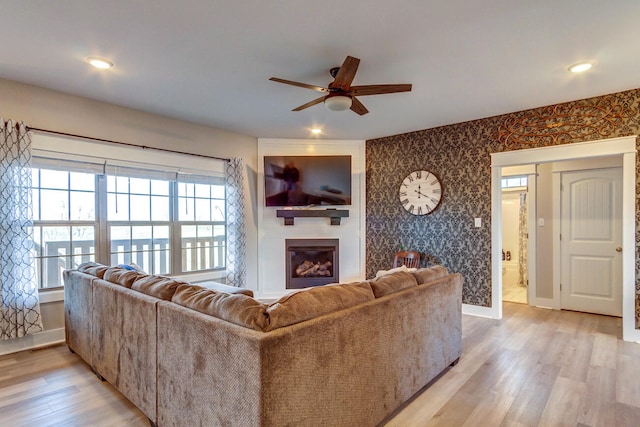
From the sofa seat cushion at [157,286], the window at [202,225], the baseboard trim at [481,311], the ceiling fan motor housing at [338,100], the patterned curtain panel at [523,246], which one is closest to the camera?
the sofa seat cushion at [157,286]

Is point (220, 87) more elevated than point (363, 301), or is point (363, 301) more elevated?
point (220, 87)

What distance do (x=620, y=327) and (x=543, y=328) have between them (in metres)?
0.89

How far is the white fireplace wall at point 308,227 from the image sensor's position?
5164mm

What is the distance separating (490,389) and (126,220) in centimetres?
399

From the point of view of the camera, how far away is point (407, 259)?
4715 millimetres

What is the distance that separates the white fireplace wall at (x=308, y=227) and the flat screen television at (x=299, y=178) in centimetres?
16

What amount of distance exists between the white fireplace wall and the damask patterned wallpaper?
16cm

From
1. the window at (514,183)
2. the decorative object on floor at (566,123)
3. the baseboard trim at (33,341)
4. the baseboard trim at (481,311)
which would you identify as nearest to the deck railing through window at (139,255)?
the baseboard trim at (33,341)

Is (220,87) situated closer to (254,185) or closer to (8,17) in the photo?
(8,17)

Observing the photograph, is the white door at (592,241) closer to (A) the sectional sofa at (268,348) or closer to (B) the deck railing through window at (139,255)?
(A) the sectional sofa at (268,348)

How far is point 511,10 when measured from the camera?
207cm

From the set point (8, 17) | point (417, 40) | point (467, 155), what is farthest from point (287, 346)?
point (467, 155)

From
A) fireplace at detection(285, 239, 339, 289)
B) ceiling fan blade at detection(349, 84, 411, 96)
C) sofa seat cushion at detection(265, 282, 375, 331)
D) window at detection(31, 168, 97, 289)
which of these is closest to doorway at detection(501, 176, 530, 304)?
fireplace at detection(285, 239, 339, 289)

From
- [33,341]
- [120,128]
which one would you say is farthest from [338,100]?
[33,341]
